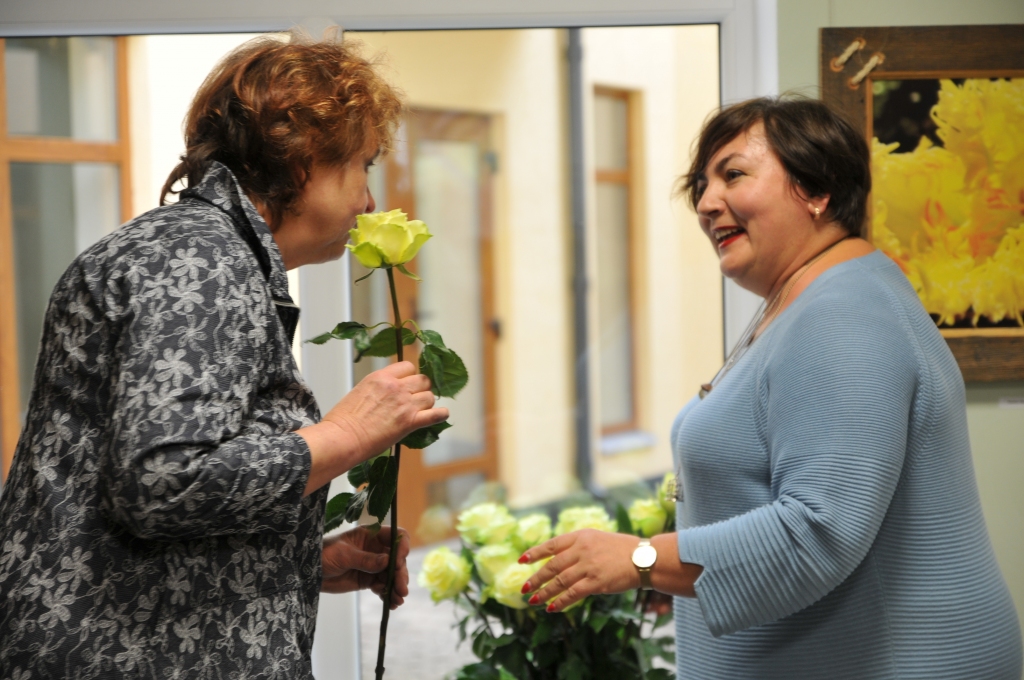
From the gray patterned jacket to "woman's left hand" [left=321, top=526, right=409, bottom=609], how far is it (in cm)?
24

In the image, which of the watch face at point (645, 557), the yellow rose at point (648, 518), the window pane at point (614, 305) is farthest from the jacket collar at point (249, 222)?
the window pane at point (614, 305)

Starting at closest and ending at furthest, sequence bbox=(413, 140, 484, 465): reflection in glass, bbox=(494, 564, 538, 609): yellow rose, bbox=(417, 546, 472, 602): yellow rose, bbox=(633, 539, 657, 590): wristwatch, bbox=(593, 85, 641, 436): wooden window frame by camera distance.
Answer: bbox=(633, 539, 657, 590): wristwatch
bbox=(494, 564, 538, 609): yellow rose
bbox=(417, 546, 472, 602): yellow rose
bbox=(593, 85, 641, 436): wooden window frame
bbox=(413, 140, 484, 465): reflection in glass

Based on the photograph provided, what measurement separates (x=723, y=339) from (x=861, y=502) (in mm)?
911

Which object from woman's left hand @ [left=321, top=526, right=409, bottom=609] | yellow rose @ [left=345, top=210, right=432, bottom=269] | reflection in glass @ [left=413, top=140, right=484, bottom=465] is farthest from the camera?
reflection in glass @ [left=413, top=140, right=484, bottom=465]

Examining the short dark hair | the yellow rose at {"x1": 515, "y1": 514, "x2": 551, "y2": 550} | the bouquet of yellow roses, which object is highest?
the short dark hair

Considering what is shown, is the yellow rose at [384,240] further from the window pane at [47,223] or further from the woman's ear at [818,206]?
the window pane at [47,223]

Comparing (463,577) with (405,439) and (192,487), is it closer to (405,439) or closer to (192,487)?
(405,439)

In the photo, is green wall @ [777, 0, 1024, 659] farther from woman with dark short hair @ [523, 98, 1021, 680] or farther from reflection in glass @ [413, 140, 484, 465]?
reflection in glass @ [413, 140, 484, 465]

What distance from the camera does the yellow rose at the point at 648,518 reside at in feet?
5.57

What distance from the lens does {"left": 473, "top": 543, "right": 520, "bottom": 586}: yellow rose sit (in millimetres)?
1566

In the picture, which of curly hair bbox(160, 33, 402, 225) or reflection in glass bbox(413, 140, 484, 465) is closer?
curly hair bbox(160, 33, 402, 225)

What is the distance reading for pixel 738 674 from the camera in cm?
122

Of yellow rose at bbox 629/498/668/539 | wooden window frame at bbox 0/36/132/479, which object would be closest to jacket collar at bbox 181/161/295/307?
yellow rose at bbox 629/498/668/539

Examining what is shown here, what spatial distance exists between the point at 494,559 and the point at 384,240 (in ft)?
2.51
